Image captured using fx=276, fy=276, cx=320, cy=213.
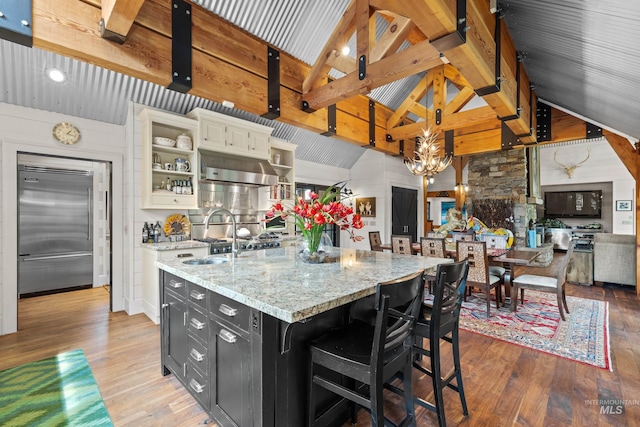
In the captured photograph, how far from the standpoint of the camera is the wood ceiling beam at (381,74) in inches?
94.5

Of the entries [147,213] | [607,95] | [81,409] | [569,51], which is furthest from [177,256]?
[607,95]

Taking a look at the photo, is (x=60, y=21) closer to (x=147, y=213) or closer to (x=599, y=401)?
(x=147, y=213)

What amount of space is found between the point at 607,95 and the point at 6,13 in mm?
4520

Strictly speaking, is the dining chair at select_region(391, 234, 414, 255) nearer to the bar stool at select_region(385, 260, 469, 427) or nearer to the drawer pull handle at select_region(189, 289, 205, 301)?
the bar stool at select_region(385, 260, 469, 427)

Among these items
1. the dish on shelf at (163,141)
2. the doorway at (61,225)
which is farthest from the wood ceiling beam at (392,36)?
the doorway at (61,225)

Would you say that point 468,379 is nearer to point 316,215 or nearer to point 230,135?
point 316,215

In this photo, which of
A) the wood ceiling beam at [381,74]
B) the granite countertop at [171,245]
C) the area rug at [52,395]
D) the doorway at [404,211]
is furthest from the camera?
the doorway at [404,211]

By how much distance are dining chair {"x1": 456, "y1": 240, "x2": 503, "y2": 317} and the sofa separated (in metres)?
2.70

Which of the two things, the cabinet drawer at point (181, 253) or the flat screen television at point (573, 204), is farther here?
the flat screen television at point (573, 204)

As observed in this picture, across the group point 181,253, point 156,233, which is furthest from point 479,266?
point 156,233

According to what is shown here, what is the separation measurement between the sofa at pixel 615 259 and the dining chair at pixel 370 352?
5442 mm

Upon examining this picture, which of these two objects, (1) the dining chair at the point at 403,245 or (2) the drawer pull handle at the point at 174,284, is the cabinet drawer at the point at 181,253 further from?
(1) the dining chair at the point at 403,245

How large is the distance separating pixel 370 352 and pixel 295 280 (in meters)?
0.55

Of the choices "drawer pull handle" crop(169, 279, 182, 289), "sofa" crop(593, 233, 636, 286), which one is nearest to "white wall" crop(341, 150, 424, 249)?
"sofa" crop(593, 233, 636, 286)
